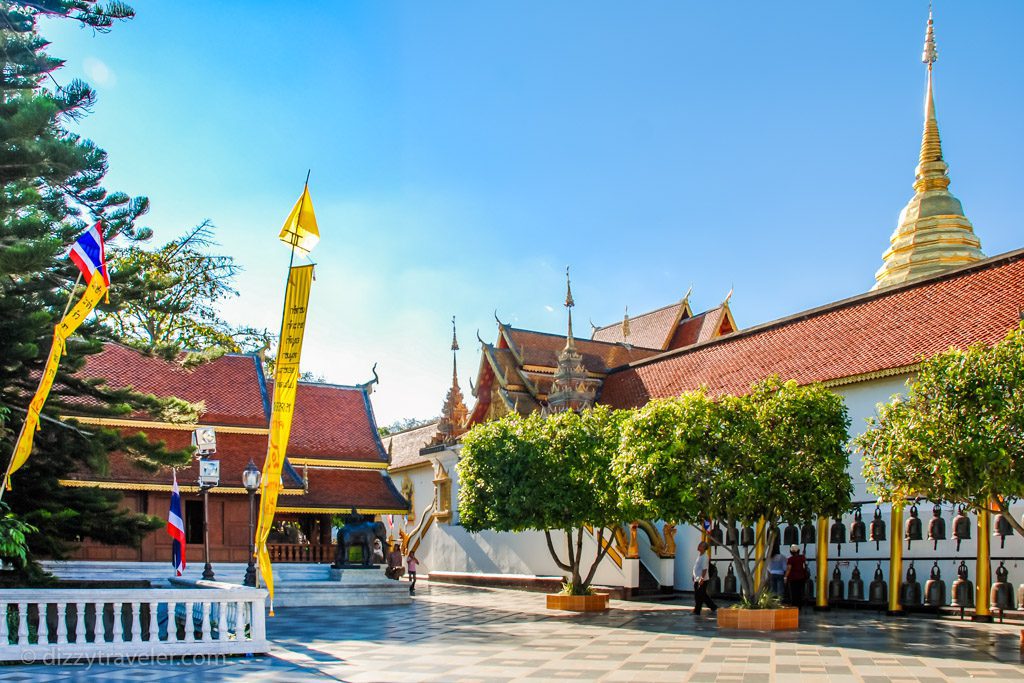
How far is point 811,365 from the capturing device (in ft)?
72.7

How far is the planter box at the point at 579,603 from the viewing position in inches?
763

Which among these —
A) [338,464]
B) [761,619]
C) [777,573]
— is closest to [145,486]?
[338,464]

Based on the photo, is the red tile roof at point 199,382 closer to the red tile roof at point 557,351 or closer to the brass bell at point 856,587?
the red tile roof at point 557,351

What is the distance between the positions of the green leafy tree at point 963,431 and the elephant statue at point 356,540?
1401cm

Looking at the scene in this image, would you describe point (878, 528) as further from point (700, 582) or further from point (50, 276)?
point (50, 276)

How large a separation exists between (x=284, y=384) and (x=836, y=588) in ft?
39.2

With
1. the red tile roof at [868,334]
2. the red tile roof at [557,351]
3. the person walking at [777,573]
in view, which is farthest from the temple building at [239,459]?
the person walking at [777,573]

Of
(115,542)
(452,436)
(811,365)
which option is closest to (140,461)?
(115,542)

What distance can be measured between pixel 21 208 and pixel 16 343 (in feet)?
7.00

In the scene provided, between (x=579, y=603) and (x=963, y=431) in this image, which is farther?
(x=579, y=603)

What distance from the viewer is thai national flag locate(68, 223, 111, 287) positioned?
12.8 m

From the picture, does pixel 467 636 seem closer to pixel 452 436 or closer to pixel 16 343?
pixel 16 343

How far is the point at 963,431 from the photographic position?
12492mm

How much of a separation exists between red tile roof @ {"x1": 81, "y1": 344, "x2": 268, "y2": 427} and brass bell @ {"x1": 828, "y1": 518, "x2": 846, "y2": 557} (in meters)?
15.0
